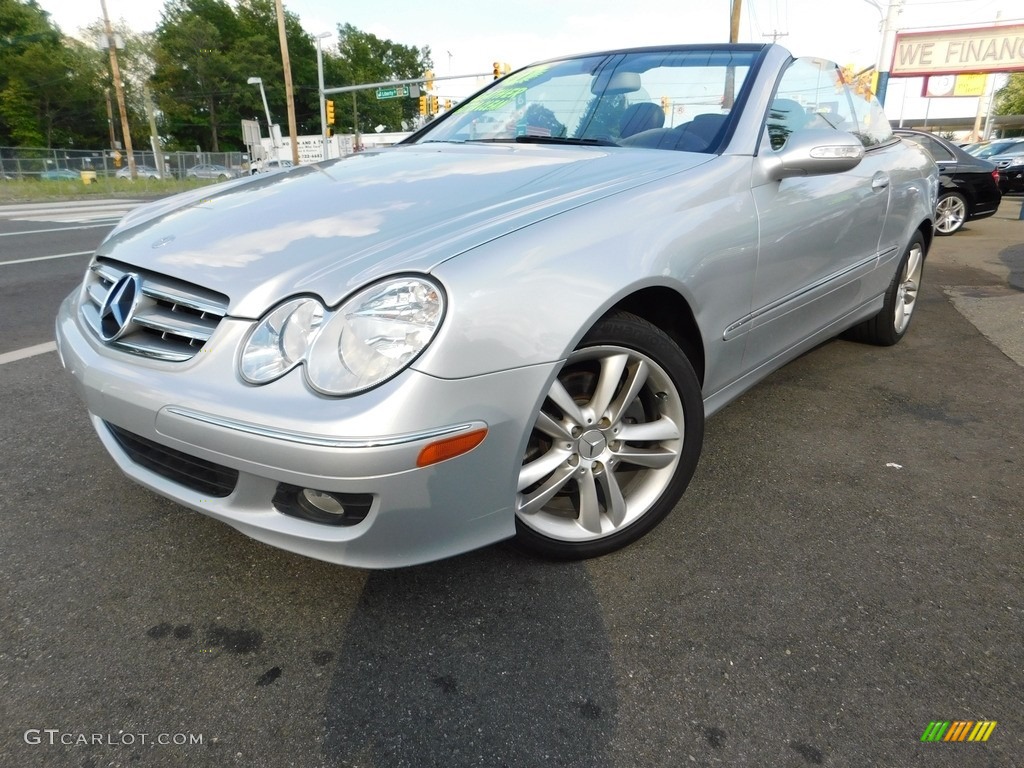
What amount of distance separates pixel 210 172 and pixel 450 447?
39.7 m

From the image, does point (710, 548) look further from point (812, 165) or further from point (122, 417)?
point (122, 417)

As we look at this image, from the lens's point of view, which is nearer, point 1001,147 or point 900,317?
point 900,317

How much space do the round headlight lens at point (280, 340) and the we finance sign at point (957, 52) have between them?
22851 mm

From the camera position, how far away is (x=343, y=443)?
1477mm

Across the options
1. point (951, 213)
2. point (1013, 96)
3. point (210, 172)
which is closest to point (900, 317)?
point (951, 213)

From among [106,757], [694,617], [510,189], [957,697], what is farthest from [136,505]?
[957,697]

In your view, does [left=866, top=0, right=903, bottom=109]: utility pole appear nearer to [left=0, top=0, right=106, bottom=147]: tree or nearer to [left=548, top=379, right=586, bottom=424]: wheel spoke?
[left=548, top=379, right=586, bottom=424]: wheel spoke

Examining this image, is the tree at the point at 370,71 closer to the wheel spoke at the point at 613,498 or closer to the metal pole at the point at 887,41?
the metal pole at the point at 887,41

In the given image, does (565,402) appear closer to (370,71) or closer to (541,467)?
(541,467)

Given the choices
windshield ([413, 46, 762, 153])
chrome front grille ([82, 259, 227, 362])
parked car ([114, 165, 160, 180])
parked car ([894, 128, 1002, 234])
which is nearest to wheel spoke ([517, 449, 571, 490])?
chrome front grille ([82, 259, 227, 362])

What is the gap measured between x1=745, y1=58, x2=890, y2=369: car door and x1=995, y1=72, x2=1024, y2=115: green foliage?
83.0m

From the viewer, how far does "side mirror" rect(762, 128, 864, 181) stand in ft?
7.79

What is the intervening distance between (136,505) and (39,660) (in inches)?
28.0

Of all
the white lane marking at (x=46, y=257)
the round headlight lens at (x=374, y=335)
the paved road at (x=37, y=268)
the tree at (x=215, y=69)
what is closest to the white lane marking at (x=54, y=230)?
the paved road at (x=37, y=268)
